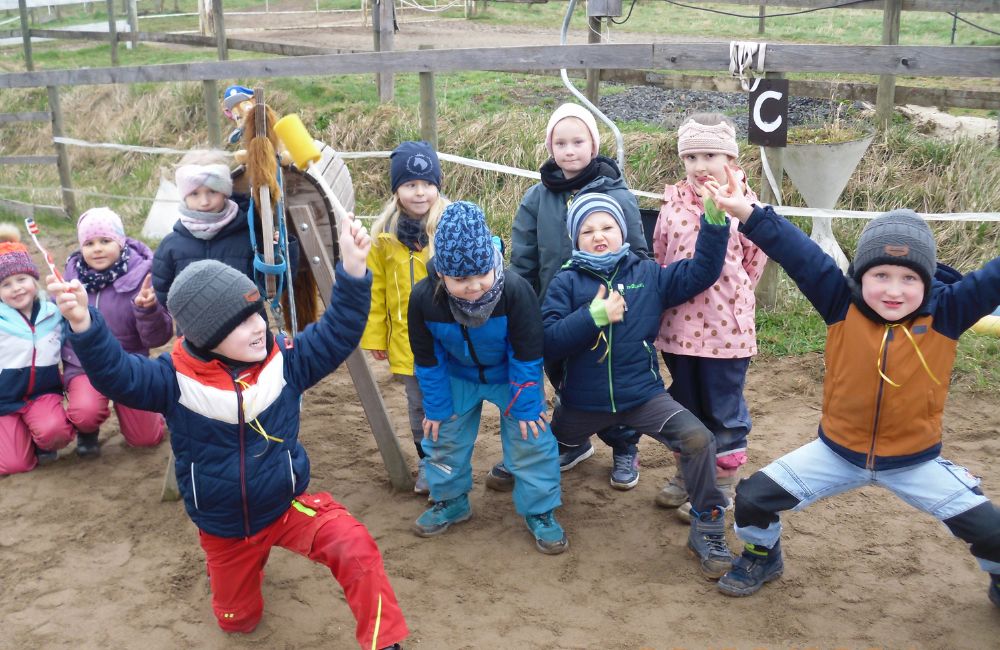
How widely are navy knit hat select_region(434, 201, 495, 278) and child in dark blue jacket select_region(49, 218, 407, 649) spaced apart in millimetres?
353

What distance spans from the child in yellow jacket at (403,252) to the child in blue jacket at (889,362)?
128cm

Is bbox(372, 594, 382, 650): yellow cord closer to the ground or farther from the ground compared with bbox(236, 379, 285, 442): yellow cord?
closer to the ground

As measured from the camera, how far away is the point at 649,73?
30.0ft

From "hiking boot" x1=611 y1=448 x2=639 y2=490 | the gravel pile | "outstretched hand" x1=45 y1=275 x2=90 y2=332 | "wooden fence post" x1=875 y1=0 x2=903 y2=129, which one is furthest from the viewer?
the gravel pile

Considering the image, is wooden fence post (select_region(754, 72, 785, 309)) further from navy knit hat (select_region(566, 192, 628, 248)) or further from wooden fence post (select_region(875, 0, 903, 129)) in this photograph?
wooden fence post (select_region(875, 0, 903, 129))

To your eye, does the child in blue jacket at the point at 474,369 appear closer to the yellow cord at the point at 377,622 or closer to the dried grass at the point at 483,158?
the yellow cord at the point at 377,622

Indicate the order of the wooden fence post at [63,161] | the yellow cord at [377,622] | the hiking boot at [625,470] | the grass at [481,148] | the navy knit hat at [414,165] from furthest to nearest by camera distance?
the wooden fence post at [63,161] → the grass at [481,148] → the hiking boot at [625,470] → the navy knit hat at [414,165] → the yellow cord at [377,622]

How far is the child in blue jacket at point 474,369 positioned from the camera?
10.8ft

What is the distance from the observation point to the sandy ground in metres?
3.19

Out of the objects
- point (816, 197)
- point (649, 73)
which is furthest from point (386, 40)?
point (816, 197)

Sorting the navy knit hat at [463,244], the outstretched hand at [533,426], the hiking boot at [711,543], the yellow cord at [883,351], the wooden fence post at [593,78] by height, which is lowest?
the hiking boot at [711,543]

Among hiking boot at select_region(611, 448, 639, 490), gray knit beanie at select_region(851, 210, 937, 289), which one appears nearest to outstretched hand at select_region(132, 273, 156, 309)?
hiking boot at select_region(611, 448, 639, 490)

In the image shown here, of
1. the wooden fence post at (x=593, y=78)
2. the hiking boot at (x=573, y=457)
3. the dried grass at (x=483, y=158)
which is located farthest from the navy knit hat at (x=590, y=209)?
the wooden fence post at (x=593, y=78)

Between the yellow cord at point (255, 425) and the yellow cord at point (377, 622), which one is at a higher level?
the yellow cord at point (255, 425)
